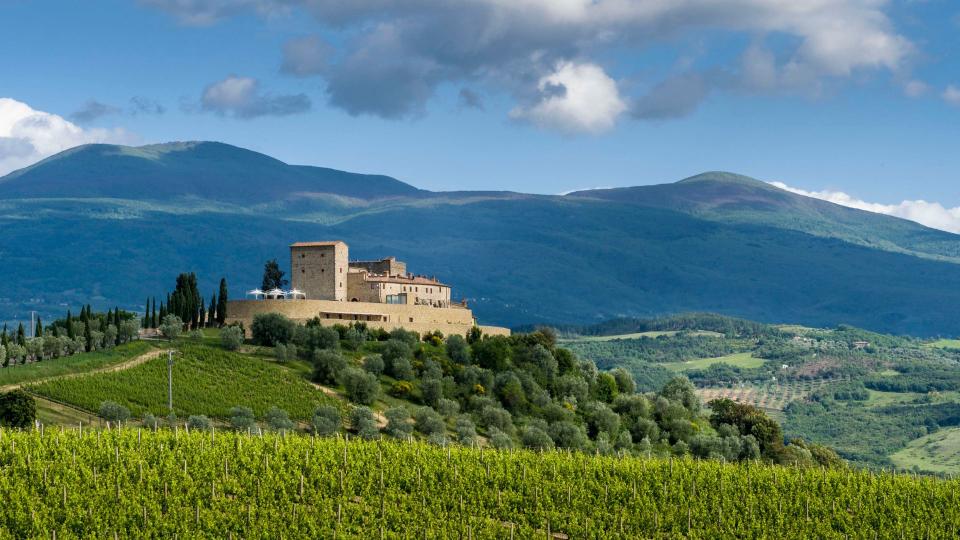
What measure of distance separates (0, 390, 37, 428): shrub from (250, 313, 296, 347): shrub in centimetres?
2908

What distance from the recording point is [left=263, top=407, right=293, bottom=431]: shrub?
282 ft

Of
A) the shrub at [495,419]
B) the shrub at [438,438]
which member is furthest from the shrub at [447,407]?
the shrub at [438,438]

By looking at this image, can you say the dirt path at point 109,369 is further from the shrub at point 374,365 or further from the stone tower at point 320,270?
the stone tower at point 320,270

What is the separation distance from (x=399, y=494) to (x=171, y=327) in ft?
158

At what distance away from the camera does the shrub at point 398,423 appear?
9006 centimetres

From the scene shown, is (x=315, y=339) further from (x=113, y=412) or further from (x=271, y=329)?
(x=113, y=412)

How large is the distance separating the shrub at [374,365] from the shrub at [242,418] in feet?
56.3

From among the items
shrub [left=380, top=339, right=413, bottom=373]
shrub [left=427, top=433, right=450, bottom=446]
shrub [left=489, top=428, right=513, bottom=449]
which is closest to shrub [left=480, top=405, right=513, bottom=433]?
shrub [left=489, top=428, right=513, bottom=449]

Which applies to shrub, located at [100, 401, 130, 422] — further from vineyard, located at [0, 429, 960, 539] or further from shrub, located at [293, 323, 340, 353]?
shrub, located at [293, 323, 340, 353]

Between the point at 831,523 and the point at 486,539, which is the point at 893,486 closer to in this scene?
the point at 831,523

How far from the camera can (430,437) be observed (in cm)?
9138

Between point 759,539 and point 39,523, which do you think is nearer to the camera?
point 39,523

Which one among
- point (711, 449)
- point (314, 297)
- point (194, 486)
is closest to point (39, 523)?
point (194, 486)

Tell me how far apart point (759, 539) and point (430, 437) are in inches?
1388
